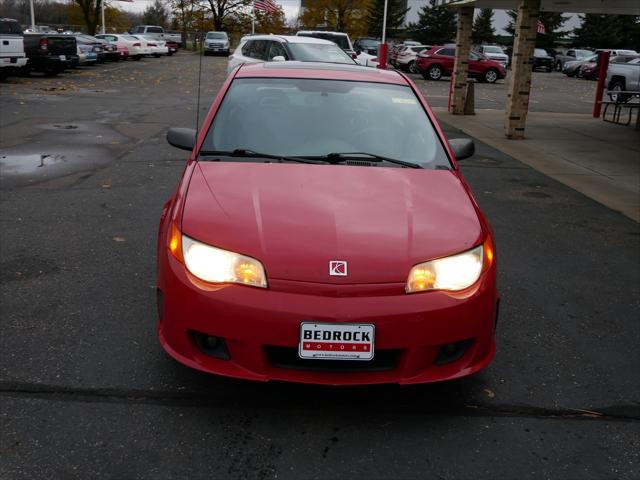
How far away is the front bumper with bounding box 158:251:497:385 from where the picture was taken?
299 centimetres

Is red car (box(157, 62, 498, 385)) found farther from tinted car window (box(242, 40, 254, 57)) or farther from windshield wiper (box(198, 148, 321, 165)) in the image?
tinted car window (box(242, 40, 254, 57))

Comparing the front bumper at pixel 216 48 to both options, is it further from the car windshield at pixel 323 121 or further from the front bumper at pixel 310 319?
the front bumper at pixel 310 319

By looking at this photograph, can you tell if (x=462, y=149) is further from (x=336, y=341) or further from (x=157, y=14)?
(x=157, y=14)

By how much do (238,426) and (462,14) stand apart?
16.4 m

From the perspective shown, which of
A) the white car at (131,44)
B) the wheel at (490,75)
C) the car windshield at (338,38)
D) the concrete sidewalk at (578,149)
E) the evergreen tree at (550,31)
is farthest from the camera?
the evergreen tree at (550,31)

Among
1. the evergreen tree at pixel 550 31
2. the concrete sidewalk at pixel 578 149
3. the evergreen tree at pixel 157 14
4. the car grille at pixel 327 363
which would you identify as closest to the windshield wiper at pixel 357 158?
the car grille at pixel 327 363


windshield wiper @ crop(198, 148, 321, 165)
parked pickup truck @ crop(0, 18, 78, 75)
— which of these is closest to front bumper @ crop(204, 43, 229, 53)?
parked pickup truck @ crop(0, 18, 78, 75)

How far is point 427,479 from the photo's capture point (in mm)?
2834

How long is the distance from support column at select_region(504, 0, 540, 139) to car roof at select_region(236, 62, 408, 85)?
9120 millimetres

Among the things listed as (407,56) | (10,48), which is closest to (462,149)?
(10,48)

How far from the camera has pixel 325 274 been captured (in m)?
3.07

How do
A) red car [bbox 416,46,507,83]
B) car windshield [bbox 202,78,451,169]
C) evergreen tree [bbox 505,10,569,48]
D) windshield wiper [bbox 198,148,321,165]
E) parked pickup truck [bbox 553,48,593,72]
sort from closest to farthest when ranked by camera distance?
windshield wiper [bbox 198,148,321,165] → car windshield [bbox 202,78,451,169] → red car [bbox 416,46,507,83] → parked pickup truck [bbox 553,48,593,72] → evergreen tree [bbox 505,10,569,48]

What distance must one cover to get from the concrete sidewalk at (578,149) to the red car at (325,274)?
17.2 feet

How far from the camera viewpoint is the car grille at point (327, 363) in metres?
3.10
